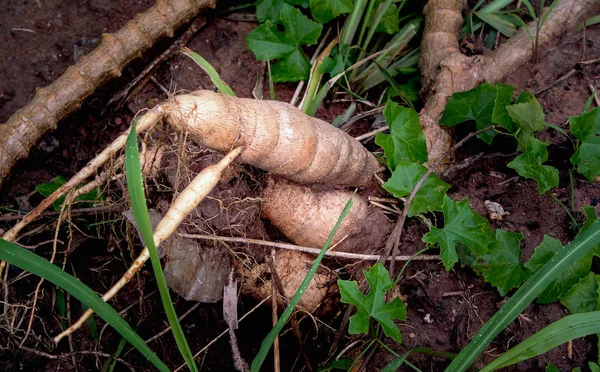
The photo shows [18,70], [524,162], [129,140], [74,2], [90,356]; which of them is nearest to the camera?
[129,140]

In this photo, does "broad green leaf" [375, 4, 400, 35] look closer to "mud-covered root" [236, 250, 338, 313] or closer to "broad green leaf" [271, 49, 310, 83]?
"broad green leaf" [271, 49, 310, 83]

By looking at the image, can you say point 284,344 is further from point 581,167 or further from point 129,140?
point 581,167

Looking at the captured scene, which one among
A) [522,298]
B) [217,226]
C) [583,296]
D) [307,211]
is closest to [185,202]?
[217,226]

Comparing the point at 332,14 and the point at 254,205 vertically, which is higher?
the point at 332,14

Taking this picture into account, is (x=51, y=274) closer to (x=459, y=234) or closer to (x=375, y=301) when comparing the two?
(x=375, y=301)

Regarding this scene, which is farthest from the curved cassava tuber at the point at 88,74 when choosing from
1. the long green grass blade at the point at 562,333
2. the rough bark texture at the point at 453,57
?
the long green grass blade at the point at 562,333

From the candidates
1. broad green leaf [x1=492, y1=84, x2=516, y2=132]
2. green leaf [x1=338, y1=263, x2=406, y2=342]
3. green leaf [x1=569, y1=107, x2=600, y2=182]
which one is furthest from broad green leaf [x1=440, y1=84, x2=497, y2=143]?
green leaf [x1=338, y1=263, x2=406, y2=342]

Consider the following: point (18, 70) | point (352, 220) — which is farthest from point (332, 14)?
point (18, 70)
